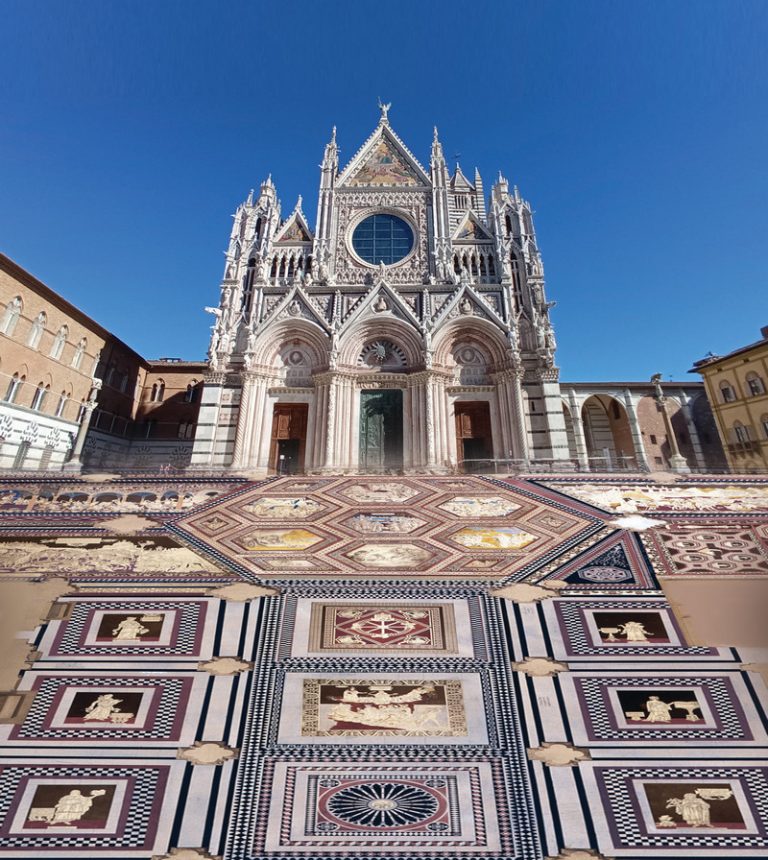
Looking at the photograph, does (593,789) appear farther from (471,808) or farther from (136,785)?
(136,785)

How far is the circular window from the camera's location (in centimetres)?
2148

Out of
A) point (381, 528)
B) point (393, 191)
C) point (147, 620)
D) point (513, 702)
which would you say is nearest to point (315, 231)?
point (393, 191)

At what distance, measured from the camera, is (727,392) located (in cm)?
2561

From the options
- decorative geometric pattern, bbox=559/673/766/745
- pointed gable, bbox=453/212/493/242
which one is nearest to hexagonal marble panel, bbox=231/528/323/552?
decorative geometric pattern, bbox=559/673/766/745

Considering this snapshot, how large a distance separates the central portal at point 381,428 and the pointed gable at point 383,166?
462 inches

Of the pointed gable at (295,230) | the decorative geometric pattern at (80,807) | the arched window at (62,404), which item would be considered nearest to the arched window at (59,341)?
the arched window at (62,404)

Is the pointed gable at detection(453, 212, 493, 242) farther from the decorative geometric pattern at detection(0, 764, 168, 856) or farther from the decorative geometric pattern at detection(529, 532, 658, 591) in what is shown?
the decorative geometric pattern at detection(0, 764, 168, 856)

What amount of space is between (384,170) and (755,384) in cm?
2285

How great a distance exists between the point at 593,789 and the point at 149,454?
89.7ft

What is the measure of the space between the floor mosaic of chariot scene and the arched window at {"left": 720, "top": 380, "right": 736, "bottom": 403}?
21.5 m

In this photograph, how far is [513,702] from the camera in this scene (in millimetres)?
4844

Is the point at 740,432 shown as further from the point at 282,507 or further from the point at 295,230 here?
the point at 282,507

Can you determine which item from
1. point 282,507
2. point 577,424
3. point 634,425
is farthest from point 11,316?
point 634,425

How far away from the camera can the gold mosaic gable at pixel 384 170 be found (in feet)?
75.8
